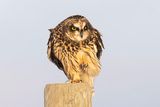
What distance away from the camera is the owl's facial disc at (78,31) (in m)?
5.18

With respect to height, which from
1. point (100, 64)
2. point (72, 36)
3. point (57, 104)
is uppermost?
point (72, 36)

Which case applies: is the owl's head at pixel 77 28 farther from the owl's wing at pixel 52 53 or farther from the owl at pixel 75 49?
the owl's wing at pixel 52 53

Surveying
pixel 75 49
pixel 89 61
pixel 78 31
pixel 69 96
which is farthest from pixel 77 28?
pixel 69 96

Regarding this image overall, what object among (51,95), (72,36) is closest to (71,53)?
(72,36)

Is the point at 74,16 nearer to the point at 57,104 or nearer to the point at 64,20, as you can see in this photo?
the point at 64,20

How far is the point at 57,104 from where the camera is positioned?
312 centimetres

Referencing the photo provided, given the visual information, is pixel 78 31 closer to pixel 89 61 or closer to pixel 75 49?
pixel 75 49

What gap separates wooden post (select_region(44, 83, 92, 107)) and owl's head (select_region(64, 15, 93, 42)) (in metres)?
2.05

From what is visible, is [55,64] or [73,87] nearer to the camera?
[73,87]

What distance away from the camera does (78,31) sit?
5184 millimetres

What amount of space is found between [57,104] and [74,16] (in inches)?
93.4

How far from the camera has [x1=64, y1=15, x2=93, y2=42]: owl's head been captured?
520cm

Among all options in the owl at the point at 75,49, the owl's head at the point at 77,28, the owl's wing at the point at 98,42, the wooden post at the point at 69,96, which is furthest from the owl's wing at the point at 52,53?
the wooden post at the point at 69,96

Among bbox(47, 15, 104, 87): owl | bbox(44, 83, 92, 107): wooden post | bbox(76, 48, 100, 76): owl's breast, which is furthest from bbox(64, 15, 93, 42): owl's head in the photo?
bbox(44, 83, 92, 107): wooden post
